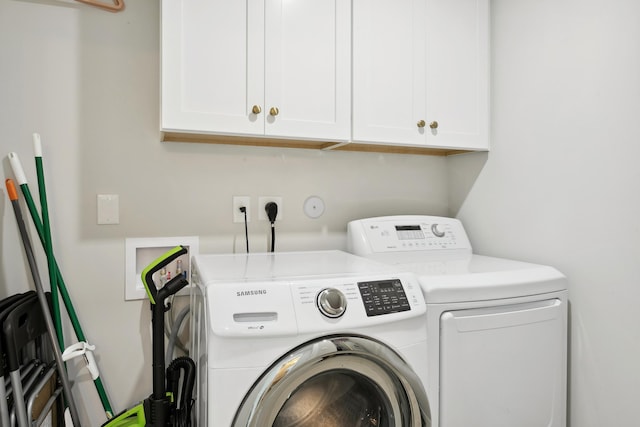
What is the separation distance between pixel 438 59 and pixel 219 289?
1346 millimetres

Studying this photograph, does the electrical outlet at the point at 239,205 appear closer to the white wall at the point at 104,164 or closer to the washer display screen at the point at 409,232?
the white wall at the point at 104,164

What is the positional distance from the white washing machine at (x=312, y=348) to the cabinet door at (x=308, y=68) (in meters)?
0.58

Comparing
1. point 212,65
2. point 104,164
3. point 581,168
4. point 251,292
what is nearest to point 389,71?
point 212,65

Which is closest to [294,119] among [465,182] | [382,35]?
[382,35]

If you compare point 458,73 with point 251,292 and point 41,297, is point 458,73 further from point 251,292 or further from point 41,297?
point 41,297

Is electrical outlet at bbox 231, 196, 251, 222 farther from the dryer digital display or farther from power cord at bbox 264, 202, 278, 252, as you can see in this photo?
the dryer digital display

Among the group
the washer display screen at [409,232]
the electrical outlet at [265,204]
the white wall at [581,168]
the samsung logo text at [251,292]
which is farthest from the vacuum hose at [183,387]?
the white wall at [581,168]

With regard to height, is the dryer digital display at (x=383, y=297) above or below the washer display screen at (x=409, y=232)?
below

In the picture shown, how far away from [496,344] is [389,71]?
1.11m

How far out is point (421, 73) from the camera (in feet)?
5.54

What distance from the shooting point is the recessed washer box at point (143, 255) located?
161 cm

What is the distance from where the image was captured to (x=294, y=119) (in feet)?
4.96

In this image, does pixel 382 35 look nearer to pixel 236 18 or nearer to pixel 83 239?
pixel 236 18

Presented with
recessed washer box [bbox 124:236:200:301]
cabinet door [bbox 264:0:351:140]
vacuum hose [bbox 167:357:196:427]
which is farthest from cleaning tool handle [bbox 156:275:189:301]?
cabinet door [bbox 264:0:351:140]
